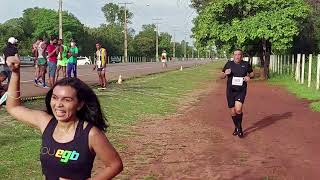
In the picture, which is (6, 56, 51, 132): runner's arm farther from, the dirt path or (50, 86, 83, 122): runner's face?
the dirt path

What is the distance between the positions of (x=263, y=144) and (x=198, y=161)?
7.04ft

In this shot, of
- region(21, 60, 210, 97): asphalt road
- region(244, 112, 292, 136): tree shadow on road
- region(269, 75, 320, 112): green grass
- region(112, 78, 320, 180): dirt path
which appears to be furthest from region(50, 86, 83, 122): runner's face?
region(269, 75, 320, 112): green grass

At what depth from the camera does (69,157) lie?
Answer: 124 inches

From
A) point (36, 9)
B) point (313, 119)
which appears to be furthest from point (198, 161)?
point (36, 9)

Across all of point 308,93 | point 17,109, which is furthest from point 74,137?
point 308,93

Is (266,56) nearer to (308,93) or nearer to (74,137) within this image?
(308,93)

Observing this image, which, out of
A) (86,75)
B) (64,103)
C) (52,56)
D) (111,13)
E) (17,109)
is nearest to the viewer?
(64,103)

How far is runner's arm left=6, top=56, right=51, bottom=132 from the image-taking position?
3488 millimetres

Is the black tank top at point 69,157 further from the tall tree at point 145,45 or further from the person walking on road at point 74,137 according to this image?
the tall tree at point 145,45

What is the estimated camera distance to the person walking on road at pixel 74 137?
10.4 feet

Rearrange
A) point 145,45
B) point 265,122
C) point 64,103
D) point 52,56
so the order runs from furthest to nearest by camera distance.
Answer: point 145,45
point 52,56
point 265,122
point 64,103

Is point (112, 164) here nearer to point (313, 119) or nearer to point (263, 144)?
point (263, 144)

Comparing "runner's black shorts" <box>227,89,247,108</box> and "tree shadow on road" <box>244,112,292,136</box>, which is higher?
"runner's black shorts" <box>227,89,247,108</box>

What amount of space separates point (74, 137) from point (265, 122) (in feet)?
34.4
